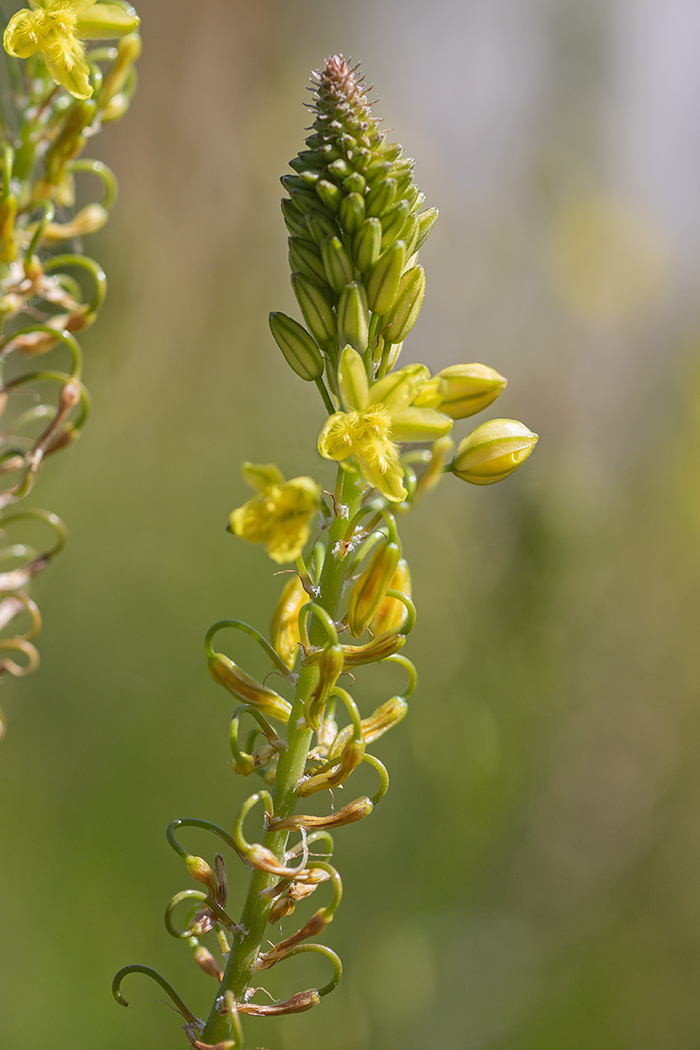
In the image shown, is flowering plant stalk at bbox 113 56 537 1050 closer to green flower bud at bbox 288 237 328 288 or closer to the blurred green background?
green flower bud at bbox 288 237 328 288

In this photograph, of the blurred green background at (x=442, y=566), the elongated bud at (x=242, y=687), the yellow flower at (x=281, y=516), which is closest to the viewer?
the yellow flower at (x=281, y=516)

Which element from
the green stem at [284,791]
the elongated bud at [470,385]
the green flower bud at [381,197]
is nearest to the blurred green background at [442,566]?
the green stem at [284,791]

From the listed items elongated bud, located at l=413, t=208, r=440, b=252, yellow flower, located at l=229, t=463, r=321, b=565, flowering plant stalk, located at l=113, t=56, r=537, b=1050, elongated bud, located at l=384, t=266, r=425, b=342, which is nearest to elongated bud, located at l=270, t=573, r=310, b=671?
flowering plant stalk, located at l=113, t=56, r=537, b=1050

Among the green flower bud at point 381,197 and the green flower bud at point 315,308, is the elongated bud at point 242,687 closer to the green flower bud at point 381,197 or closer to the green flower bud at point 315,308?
the green flower bud at point 315,308

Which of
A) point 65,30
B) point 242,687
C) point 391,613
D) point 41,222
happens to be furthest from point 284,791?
point 65,30

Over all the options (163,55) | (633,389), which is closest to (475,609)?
(633,389)

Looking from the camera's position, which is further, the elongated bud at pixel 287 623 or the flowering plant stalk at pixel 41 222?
the flowering plant stalk at pixel 41 222
